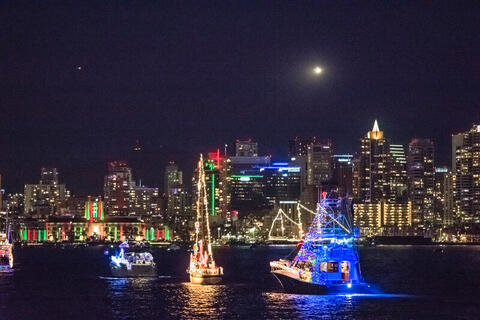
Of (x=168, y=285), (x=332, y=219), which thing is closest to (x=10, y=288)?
(x=168, y=285)

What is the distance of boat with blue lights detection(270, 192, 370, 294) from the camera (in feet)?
228

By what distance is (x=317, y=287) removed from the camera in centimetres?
7138

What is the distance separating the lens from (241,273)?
379 ft

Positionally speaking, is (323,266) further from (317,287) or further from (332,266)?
(317,287)

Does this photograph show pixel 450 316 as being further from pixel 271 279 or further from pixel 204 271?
pixel 271 279

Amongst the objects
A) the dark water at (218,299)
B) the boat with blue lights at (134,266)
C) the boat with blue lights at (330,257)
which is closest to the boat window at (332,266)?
the boat with blue lights at (330,257)

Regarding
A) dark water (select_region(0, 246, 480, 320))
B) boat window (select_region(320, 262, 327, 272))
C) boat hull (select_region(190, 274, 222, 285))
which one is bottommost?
dark water (select_region(0, 246, 480, 320))

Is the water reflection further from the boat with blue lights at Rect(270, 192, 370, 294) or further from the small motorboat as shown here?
the small motorboat

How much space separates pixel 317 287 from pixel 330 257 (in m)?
3.21

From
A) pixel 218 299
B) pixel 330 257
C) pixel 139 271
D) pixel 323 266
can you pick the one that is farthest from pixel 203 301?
pixel 139 271

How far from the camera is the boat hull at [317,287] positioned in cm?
7081

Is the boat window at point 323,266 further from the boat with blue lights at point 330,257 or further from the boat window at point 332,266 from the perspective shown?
the boat window at point 332,266

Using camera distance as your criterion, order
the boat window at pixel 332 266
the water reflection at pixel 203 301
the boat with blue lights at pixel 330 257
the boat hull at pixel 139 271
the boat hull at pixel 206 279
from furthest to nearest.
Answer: the boat hull at pixel 139 271 → the boat hull at pixel 206 279 → the boat window at pixel 332 266 → the boat with blue lights at pixel 330 257 → the water reflection at pixel 203 301

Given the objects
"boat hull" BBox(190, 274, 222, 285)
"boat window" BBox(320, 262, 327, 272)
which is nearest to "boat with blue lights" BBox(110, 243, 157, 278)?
"boat hull" BBox(190, 274, 222, 285)
